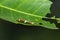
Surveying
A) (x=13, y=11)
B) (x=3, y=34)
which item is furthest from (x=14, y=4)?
(x=3, y=34)

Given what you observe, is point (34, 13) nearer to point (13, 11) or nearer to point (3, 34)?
point (13, 11)

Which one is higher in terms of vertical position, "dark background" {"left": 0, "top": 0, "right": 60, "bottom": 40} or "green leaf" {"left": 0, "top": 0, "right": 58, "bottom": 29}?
"green leaf" {"left": 0, "top": 0, "right": 58, "bottom": 29}

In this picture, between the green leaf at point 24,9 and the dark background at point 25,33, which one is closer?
the green leaf at point 24,9

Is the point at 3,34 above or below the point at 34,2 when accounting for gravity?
below

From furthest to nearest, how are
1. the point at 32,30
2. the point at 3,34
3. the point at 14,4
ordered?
the point at 3,34, the point at 32,30, the point at 14,4

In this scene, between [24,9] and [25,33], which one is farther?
[25,33]

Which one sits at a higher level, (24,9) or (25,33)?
(24,9)

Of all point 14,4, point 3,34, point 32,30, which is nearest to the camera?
point 14,4

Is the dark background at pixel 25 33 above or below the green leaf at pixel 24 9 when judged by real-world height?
below
